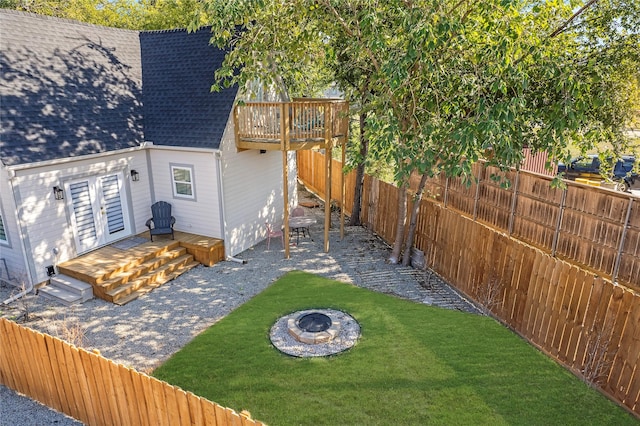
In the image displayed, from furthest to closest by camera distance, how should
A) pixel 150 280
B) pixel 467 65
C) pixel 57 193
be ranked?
pixel 150 280, pixel 57 193, pixel 467 65

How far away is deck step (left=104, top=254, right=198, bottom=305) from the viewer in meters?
9.66

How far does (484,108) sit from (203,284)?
25.9ft

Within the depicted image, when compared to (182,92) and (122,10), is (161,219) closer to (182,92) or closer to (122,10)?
(182,92)

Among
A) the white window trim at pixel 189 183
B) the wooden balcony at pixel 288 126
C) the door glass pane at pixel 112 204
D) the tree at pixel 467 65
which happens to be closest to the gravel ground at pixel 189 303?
the tree at pixel 467 65

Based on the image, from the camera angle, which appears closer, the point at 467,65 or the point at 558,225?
the point at 467,65

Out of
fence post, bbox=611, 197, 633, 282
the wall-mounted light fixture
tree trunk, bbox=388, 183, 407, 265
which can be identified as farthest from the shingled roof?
fence post, bbox=611, 197, 633, 282

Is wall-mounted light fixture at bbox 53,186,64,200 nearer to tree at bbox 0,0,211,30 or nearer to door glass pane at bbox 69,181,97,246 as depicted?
door glass pane at bbox 69,181,97,246

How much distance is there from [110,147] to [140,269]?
11.8 feet

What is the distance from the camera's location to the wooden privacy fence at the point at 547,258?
6164 mm

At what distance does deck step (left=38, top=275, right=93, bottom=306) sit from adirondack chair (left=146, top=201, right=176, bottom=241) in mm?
2563

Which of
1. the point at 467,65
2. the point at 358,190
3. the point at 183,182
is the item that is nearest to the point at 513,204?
the point at 467,65

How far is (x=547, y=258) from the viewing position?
734cm

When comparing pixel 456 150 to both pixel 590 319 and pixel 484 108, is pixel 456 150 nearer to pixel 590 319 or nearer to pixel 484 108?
pixel 484 108

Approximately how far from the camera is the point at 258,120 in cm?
1190
